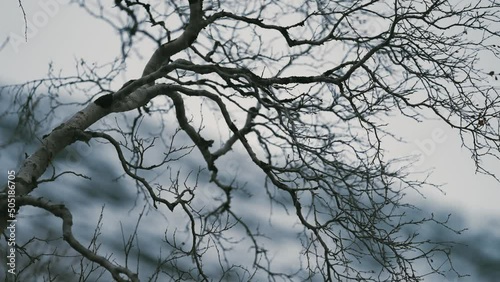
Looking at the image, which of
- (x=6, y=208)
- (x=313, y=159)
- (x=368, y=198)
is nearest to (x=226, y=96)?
(x=313, y=159)

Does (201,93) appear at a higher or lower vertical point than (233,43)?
lower

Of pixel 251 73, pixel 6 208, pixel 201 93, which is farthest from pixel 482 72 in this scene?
pixel 6 208

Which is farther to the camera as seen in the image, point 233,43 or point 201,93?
point 233,43

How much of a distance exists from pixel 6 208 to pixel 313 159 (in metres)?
3.04

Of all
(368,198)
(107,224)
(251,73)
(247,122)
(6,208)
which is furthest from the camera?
(107,224)

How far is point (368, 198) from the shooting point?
7.49 metres

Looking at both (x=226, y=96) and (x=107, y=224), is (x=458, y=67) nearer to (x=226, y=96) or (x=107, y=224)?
(x=226, y=96)

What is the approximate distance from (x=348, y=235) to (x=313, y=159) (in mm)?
848

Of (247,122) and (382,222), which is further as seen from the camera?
(247,122)

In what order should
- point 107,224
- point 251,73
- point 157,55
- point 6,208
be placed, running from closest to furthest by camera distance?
point 6,208 < point 251,73 < point 157,55 < point 107,224

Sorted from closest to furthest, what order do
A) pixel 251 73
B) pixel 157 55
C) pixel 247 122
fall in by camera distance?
1. pixel 251 73
2. pixel 157 55
3. pixel 247 122

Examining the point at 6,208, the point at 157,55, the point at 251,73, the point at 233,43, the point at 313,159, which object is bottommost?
the point at 6,208

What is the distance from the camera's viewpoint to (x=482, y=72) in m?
7.82

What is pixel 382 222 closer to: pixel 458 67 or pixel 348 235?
pixel 348 235
